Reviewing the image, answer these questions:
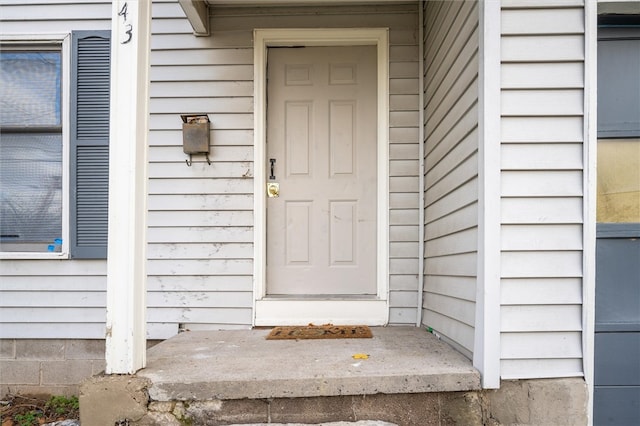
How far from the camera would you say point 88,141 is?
2.80 m

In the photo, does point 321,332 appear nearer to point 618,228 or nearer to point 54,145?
point 618,228

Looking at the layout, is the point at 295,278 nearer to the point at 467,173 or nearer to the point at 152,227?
the point at 152,227

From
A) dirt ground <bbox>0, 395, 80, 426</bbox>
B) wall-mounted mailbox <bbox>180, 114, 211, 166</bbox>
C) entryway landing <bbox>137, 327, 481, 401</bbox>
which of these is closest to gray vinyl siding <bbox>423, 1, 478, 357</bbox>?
entryway landing <bbox>137, 327, 481, 401</bbox>

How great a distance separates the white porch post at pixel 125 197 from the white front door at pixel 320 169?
1.21m

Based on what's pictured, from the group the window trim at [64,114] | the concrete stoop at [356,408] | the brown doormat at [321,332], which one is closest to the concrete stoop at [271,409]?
the concrete stoop at [356,408]

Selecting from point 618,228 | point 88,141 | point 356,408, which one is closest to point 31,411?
point 88,141

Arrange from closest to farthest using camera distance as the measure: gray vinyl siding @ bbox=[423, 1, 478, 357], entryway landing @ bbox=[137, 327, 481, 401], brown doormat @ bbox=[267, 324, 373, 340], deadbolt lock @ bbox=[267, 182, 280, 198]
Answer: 1. entryway landing @ bbox=[137, 327, 481, 401]
2. gray vinyl siding @ bbox=[423, 1, 478, 357]
3. brown doormat @ bbox=[267, 324, 373, 340]
4. deadbolt lock @ bbox=[267, 182, 280, 198]

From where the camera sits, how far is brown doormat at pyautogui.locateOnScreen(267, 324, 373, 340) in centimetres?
247

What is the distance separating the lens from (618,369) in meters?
2.01

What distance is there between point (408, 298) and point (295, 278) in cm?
81

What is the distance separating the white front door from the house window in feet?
3.88

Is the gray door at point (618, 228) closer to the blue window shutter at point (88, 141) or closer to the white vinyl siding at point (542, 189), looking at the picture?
the white vinyl siding at point (542, 189)

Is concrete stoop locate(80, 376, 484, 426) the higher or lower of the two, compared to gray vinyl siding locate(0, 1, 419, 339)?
lower

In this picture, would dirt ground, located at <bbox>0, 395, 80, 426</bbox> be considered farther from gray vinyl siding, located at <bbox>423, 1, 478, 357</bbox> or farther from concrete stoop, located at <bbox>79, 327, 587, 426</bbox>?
gray vinyl siding, located at <bbox>423, 1, 478, 357</bbox>
